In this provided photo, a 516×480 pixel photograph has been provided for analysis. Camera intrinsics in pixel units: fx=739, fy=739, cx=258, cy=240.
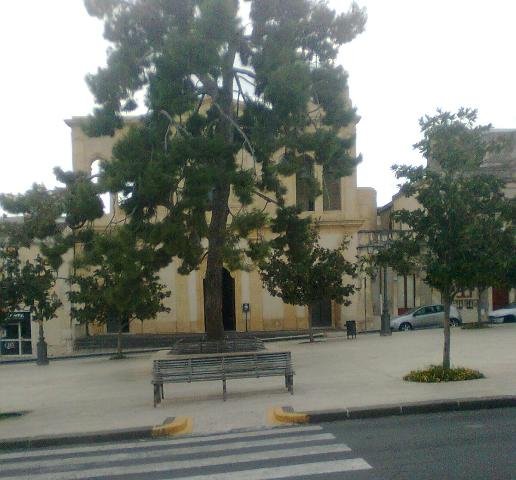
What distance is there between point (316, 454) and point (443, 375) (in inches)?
249

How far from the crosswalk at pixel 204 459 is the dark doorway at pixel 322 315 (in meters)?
30.8

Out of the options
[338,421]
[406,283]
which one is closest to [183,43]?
[338,421]

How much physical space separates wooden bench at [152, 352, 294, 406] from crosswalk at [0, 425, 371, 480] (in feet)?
9.52

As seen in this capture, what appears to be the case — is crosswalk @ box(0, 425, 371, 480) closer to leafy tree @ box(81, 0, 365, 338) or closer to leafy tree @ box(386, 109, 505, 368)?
leafy tree @ box(386, 109, 505, 368)

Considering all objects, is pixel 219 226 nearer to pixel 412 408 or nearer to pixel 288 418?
pixel 288 418

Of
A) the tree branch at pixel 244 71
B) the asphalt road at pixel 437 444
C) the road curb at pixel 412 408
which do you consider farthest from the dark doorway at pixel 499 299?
the asphalt road at pixel 437 444

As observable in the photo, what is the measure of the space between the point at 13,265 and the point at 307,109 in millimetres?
10277

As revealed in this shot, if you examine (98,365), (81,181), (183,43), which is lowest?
(98,365)

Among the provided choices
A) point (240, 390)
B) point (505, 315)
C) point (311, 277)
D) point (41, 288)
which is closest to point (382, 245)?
point (311, 277)

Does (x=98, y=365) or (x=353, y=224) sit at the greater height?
(x=353, y=224)

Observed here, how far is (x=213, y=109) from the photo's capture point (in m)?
20.0

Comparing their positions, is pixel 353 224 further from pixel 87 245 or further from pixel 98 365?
pixel 87 245

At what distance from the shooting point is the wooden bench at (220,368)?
46.2 ft

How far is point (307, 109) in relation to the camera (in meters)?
19.5
